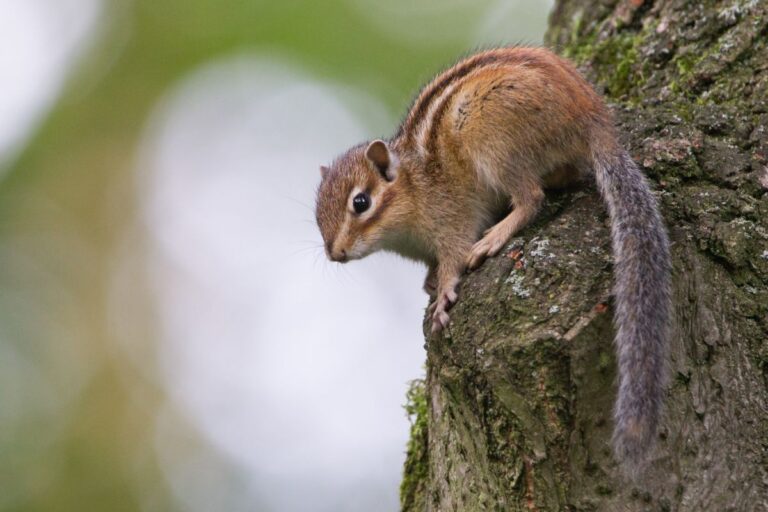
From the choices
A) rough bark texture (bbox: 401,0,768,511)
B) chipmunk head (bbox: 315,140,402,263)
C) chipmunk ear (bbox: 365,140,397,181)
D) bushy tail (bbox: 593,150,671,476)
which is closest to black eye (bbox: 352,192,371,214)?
chipmunk head (bbox: 315,140,402,263)

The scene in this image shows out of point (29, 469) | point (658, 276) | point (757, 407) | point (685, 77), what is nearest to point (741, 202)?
point (658, 276)

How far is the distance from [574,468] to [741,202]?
1.35 metres

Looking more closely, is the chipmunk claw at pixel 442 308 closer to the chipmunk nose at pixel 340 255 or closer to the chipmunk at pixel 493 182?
the chipmunk at pixel 493 182

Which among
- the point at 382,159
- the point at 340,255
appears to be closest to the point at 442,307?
the point at 340,255

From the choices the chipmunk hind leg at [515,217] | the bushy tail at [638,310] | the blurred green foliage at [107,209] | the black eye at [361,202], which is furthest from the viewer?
the blurred green foliage at [107,209]

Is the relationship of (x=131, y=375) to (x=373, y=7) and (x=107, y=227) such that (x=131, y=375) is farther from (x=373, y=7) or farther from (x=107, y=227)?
(x=373, y=7)

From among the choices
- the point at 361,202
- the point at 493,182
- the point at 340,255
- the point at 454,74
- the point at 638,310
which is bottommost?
the point at 638,310

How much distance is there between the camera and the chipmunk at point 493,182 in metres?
2.94

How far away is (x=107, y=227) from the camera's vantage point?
10820 millimetres

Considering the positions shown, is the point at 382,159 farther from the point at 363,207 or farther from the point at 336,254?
the point at 336,254

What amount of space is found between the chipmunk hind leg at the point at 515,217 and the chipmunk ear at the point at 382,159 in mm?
813

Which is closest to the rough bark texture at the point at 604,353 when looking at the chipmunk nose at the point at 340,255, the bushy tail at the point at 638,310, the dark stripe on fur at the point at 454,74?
the bushy tail at the point at 638,310

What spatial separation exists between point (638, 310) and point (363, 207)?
6.74 ft

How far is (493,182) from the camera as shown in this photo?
3.97m
